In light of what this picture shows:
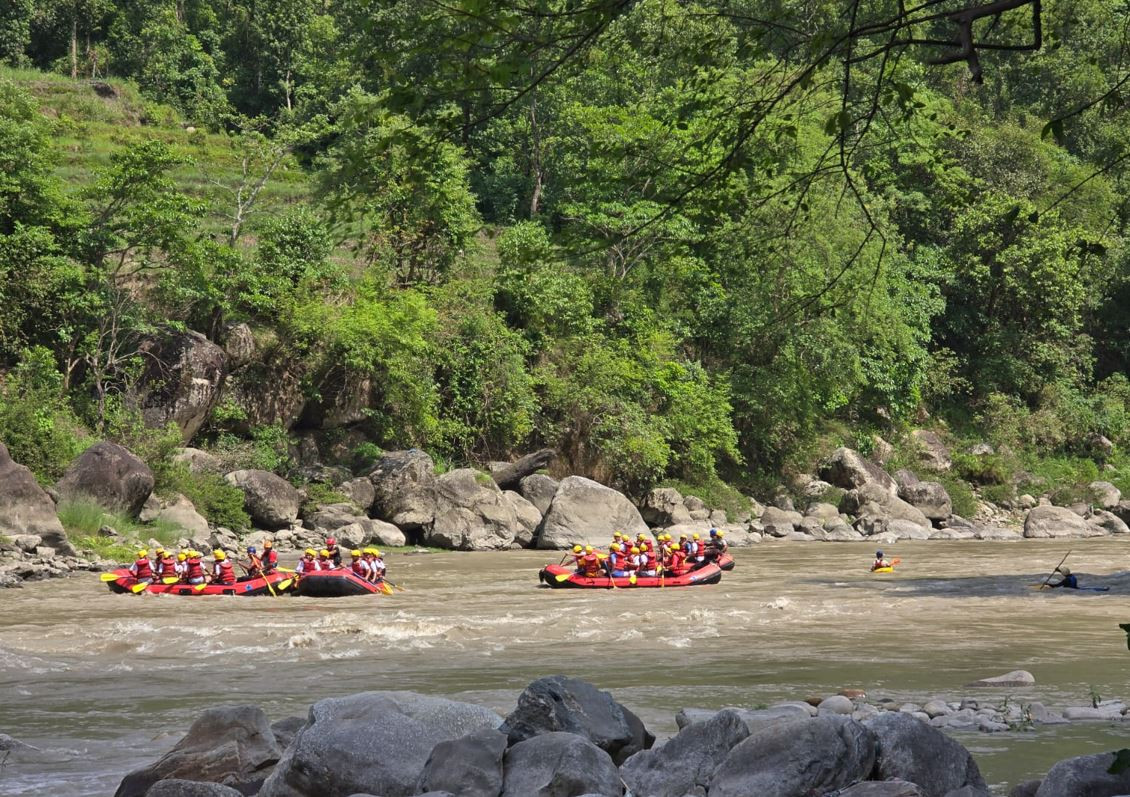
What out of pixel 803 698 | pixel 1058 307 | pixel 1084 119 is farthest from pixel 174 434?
pixel 1084 119

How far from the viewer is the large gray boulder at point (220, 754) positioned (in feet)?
20.2

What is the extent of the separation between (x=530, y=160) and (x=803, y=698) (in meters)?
34.3

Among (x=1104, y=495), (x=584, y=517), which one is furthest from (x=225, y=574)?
(x=1104, y=495)

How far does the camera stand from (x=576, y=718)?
252 inches

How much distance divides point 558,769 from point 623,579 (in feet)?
43.4

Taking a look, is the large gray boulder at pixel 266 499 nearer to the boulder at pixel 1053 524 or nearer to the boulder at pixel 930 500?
the boulder at pixel 930 500

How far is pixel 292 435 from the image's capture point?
2875 centimetres

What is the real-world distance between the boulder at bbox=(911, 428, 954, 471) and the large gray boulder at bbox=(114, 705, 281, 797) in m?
31.5

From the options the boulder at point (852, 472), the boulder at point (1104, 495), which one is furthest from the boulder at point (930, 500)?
the boulder at point (1104, 495)

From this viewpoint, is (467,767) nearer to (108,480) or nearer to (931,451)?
(108,480)

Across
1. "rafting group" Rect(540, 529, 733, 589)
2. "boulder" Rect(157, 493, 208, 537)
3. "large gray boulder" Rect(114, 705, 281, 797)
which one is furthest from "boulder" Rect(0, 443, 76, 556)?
"large gray boulder" Rect(114, 705, 281, 797)

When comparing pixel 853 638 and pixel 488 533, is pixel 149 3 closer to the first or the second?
pixel 488 533

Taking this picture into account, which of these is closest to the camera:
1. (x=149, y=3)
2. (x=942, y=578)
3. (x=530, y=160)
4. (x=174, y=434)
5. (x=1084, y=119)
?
(x=942, y=578)

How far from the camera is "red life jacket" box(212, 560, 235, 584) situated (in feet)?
57.5
